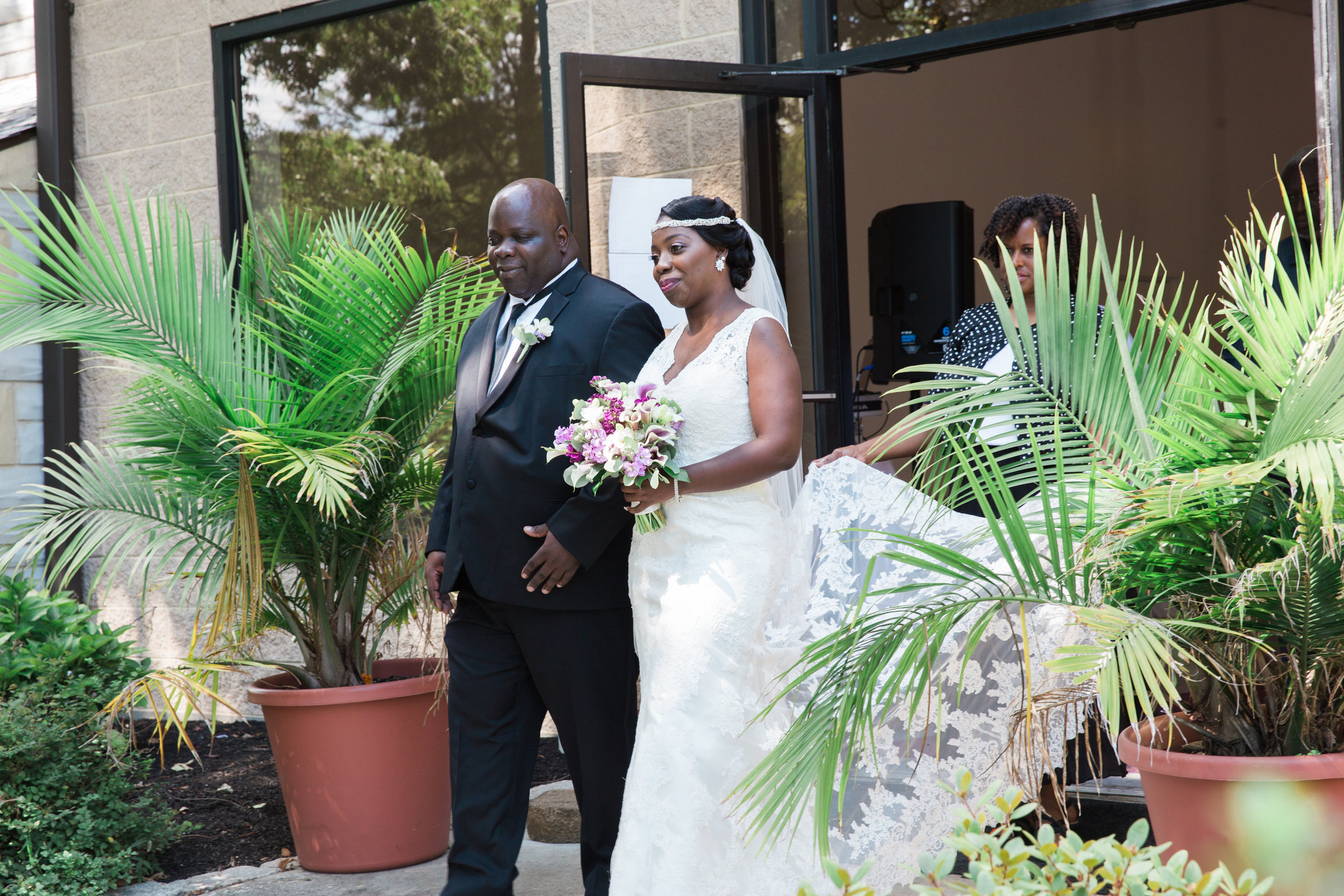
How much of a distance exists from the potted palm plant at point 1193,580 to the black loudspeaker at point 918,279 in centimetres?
445

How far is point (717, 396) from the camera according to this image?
9.29ft

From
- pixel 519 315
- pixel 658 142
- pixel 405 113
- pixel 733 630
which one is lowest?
pixel 733 630

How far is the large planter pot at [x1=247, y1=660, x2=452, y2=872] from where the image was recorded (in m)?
3.72

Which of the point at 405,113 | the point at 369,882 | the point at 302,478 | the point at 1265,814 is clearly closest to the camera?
the point at 1265,814

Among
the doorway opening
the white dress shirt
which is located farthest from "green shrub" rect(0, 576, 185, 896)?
the doorway opening

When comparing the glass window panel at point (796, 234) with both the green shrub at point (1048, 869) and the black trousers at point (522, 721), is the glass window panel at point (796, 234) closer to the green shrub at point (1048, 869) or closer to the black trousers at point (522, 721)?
the black trousers at point (522, 721)

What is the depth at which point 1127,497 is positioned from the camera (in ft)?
6.47

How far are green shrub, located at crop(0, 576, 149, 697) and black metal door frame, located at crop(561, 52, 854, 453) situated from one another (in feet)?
8.23

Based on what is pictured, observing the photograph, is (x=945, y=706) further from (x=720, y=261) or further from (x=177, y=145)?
(x=177, y=145)

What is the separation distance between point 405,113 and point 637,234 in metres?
2.31

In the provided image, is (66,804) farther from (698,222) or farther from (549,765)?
(698,222)

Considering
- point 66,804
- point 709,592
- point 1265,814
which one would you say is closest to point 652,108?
point 709,592

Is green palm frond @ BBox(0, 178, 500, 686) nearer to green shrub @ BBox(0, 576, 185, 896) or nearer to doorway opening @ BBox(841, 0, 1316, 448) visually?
green shrub @ BBox(0, 576, 185, 896)

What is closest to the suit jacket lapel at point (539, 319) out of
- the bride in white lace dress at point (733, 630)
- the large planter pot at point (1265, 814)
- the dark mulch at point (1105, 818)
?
the bride in white lace dress at point (733, 630)
